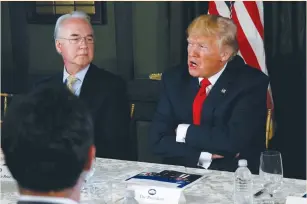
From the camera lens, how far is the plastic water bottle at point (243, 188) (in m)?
2.21

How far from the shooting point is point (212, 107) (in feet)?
10.3

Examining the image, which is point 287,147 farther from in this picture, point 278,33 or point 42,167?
point 42,167

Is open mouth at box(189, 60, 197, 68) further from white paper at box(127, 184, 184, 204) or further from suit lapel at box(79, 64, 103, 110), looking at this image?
white paper at box(127, 184, 184, 204)

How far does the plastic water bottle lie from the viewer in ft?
7.25

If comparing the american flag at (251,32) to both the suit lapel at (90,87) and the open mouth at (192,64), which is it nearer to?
the open mouth at (192,64)

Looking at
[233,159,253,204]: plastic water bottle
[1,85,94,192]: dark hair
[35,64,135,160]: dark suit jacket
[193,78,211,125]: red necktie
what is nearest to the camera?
[1,85,94,192]: dark hair

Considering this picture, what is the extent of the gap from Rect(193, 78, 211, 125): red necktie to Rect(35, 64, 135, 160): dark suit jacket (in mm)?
433

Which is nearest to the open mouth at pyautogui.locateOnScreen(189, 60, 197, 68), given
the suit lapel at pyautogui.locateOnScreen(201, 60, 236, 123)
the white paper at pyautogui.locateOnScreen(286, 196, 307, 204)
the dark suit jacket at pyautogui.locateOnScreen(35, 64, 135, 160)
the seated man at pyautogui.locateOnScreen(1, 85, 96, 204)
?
the suit lapel at pyautogui.locateOnScreen(201, 60, 236, 123)

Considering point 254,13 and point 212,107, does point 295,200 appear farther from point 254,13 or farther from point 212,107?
point 254,13

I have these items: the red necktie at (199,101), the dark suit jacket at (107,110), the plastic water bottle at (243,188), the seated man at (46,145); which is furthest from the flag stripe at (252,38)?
the seated man at (46,145)

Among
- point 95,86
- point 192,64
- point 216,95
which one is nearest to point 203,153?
point 216,95

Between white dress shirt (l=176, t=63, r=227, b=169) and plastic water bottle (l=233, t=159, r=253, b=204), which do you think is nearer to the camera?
plastic water bottle (l=233, t=159, r=253, b=204)

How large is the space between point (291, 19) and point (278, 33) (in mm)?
117

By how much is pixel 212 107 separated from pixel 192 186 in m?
0.79
